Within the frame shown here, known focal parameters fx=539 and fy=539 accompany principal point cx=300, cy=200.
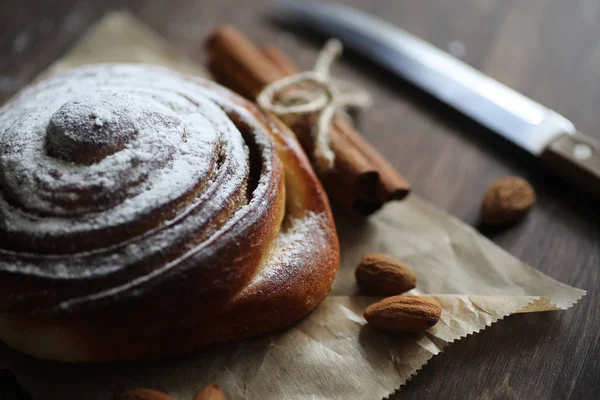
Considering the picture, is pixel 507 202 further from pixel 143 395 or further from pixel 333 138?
pixel 143 395

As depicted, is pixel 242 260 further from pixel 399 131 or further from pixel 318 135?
pixel 399 131

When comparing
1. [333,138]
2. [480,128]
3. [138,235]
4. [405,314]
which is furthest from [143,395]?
[480,128]

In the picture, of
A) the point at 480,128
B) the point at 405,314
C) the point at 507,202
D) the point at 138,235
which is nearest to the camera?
the point at 138,235

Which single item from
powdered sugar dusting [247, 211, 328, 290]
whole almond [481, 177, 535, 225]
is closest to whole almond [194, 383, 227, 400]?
powdered sugar dusting [247, 211, 328, 290]

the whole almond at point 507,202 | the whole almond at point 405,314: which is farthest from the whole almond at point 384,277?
the whole almond at point 507,202

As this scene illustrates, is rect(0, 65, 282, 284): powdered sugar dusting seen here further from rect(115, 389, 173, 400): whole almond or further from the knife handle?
the knife handle

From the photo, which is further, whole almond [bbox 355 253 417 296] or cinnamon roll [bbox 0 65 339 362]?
whole almond [bbox 355 253 417 296]
